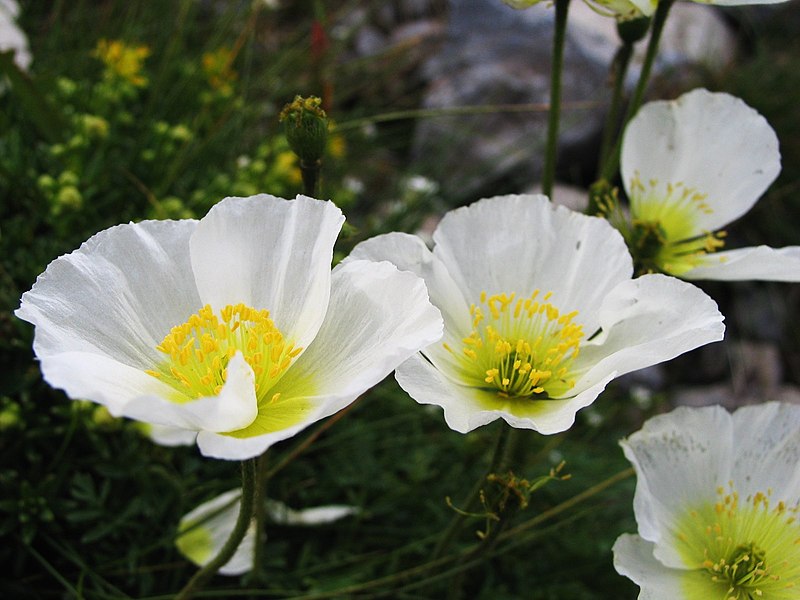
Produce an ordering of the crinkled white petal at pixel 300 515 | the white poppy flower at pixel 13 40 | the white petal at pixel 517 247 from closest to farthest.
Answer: the white petal at pixel 517 247
the crinkled white petal at pixel 300 515
the white poppy flower at pixel 13 40

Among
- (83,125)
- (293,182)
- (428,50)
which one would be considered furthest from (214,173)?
(428,50)

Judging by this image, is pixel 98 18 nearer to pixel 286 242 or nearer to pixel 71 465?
pixel 71 465

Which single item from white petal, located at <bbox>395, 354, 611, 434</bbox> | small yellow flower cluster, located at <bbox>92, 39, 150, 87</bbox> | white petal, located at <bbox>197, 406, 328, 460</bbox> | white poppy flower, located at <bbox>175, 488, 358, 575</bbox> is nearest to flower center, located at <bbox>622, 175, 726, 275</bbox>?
white petal, located at <bbox>395, 354, 611, 434</bbox>

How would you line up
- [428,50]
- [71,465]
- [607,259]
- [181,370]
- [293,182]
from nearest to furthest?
[181,370], [607,259], [71,465], [293,182], [428,50]

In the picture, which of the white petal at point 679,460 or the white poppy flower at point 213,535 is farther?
the white poppy flower at point 213,535

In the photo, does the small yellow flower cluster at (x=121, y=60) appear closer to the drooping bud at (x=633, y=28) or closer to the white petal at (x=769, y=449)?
the drooping bud at (x=633, y=28)

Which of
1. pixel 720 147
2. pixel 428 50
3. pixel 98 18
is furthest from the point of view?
pixel 428 50

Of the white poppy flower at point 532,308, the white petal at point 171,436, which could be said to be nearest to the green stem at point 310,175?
the white poppy flower at point 532,308
